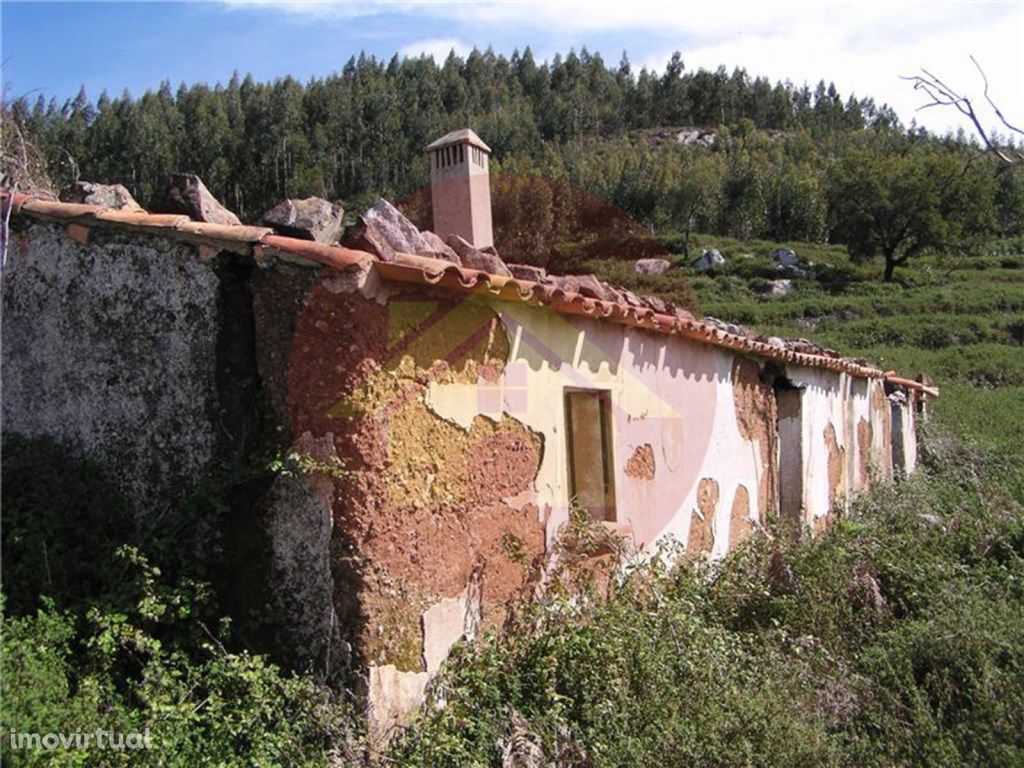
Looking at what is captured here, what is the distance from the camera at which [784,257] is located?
43.7 metres

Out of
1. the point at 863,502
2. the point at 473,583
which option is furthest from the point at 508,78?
the point at 473,583

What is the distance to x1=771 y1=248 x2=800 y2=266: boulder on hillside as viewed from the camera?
43188 millimetres

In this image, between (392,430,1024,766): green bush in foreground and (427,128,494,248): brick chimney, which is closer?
(392,430,1024,766): green bush in foreground

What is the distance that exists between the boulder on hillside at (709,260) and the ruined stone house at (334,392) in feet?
123

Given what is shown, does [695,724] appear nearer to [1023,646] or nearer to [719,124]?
[1023,646]

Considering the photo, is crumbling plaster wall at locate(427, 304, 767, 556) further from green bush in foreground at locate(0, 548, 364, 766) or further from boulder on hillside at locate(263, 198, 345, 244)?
green bush in foreground at locate(0, 548, 364, 766)

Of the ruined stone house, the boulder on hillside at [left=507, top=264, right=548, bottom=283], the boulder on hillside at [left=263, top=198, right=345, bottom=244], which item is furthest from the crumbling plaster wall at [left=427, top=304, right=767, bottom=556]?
the boulder on hillside at [left=263, top=198, right=345, bottom=244]

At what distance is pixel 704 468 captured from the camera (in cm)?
746

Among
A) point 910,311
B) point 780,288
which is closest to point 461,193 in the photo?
point 910,311

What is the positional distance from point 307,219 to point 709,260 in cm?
3971

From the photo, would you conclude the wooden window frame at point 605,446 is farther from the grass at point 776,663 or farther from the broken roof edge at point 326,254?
the broken roof edge at point 326,254

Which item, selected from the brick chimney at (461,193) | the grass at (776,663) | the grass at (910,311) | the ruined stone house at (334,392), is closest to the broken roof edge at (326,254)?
the ruined stone house at (334,392)

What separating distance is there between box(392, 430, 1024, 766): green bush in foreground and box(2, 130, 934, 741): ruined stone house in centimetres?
37

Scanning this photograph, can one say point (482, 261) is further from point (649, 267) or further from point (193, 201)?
point (649, 267)
